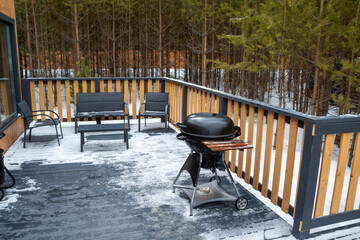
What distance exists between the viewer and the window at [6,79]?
4.70 meters

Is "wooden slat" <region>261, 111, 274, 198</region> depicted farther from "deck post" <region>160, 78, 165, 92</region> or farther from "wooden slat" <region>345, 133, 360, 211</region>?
"deck post" <region>160, 78, 165, 92</region>

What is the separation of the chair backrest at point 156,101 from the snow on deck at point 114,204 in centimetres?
163

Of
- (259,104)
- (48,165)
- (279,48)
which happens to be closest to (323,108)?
(279,48)

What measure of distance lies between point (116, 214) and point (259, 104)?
62.5 inches

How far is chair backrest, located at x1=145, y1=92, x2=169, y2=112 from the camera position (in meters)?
5.83

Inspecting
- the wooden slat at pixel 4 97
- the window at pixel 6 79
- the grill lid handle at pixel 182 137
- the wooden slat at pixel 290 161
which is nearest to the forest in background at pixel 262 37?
the window at pixel 6 79

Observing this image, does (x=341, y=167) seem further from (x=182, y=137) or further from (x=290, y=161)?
(x=182, y=137)

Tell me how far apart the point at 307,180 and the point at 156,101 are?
4.04 m

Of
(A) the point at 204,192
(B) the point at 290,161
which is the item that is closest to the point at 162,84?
(A) the point at 204,192

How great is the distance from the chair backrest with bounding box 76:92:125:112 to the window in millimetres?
1068

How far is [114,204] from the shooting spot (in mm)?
2807

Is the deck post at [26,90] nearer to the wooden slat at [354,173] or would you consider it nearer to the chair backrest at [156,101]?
the chair backrest at [156,101]

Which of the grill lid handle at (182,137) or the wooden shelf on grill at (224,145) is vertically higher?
the wooden shelf on grill at (224,145)

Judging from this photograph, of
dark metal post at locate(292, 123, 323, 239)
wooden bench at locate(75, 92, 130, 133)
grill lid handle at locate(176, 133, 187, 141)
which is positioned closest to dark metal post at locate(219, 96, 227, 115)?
grill lid handle at locate(176, 133, 187, 141)
